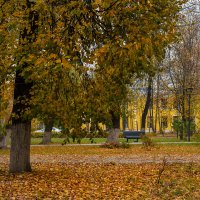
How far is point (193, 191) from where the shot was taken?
10812 millimetres

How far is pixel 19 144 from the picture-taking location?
529 inches

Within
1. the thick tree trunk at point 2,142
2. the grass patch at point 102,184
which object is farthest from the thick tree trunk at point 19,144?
the thick tree trunk at point 2,142

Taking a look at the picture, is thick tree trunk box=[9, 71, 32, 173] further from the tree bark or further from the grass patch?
the grass patch

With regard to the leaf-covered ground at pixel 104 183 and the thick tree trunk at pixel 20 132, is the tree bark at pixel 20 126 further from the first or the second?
the leaf-covered ground at pixel 104 183

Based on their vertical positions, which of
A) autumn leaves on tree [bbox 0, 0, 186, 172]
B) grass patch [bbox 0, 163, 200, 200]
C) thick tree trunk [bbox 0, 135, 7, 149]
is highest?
autumn leaves on tree [bbox 0, 0, 186, 172]

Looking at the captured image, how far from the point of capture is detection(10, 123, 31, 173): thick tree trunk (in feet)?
44.1

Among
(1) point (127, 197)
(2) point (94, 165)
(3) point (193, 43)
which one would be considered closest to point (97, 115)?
(1) point (127, 197)

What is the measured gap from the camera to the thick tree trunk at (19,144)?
1343 centimetres

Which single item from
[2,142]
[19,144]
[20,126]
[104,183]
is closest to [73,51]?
[104,183]

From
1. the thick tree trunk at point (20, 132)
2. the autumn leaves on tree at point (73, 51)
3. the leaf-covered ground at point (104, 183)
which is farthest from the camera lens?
the thick tree trunk at point (20, 132)

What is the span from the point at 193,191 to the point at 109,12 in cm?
464

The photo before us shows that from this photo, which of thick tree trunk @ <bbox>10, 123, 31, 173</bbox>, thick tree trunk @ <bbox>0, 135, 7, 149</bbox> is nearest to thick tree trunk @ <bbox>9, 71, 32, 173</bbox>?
thick tree trunk @ <bbox>10, 123, 31, 173</bbox>

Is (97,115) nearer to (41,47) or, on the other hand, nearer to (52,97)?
(52,97)

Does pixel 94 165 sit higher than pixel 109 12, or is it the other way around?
pixel 109 12
